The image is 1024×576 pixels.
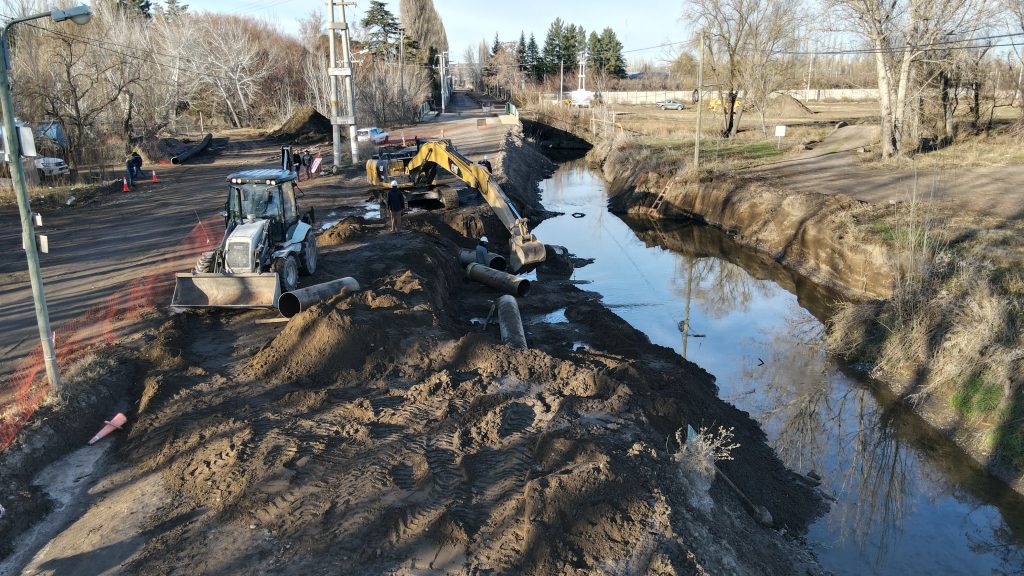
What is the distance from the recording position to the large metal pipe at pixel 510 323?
12312 millimetres

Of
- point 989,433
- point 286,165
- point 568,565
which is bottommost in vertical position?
point 989,433

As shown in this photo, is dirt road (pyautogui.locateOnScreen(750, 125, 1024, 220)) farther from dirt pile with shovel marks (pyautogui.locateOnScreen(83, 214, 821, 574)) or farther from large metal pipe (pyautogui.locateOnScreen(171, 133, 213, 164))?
large metal pipe (pyautogui.locateOnScreen(171, 133, 213, 164))

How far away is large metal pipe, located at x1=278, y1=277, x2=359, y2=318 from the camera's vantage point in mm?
12055

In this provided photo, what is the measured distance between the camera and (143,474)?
25.1ft

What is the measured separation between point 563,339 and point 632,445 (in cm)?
548

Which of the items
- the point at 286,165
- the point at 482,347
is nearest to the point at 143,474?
the point at 482,347

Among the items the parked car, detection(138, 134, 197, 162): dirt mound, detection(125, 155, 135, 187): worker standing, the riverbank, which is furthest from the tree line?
the riverbank

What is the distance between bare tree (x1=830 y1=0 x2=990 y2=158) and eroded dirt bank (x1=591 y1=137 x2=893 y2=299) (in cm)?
767

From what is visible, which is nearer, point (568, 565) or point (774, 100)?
point (568, 565)

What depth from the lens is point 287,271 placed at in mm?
12742

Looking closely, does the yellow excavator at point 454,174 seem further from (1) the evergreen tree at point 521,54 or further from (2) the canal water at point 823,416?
(1) the evergreen tree at point 521,54

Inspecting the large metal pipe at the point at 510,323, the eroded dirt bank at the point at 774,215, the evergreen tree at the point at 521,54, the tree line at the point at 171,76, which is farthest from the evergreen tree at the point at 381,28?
the large metal pipe at the point at 510,323

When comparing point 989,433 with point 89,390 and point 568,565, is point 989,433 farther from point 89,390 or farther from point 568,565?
point 89,390

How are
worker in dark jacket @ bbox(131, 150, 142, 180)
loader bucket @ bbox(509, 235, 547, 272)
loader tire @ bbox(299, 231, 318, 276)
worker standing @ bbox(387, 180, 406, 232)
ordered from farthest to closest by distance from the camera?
worker in dark jacket @ bbox(131, 150, 142, 180) < worker standing @ bbox(387, 180, 406, 232) < loader bucket @ bbox(509, 235, 547, 272) < loader tire @ bbox(299, 231, 318, 276)
